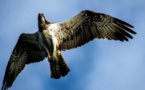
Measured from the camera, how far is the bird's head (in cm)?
2177

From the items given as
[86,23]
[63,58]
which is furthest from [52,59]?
[86,23]

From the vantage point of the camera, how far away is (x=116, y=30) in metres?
21.9

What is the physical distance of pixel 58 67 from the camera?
2153cm

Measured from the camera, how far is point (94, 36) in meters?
22.0

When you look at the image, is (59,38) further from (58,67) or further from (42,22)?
(58,67)

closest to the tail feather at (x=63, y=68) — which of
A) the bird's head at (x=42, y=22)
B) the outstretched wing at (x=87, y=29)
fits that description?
the outstretched wing at (x=87, y=29)

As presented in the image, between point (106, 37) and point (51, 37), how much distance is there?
6.06 feet

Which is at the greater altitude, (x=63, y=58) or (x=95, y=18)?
(x=95, y=18)

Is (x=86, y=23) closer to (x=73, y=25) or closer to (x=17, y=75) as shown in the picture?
(x=73, y=25)

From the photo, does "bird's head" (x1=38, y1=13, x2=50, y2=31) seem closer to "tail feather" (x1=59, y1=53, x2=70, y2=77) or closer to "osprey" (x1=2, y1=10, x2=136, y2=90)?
"osprey" (x1=2, y1=10, x2=136, y2=90)

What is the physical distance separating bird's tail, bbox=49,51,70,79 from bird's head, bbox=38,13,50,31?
103 centimetres

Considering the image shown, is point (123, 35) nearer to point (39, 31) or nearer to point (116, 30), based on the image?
point (116, 30)

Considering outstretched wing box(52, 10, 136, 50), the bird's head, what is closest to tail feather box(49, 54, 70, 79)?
outstretched wing box(52, 10, 136, 50)

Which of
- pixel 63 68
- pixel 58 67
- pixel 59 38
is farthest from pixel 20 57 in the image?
pixel 63 68
